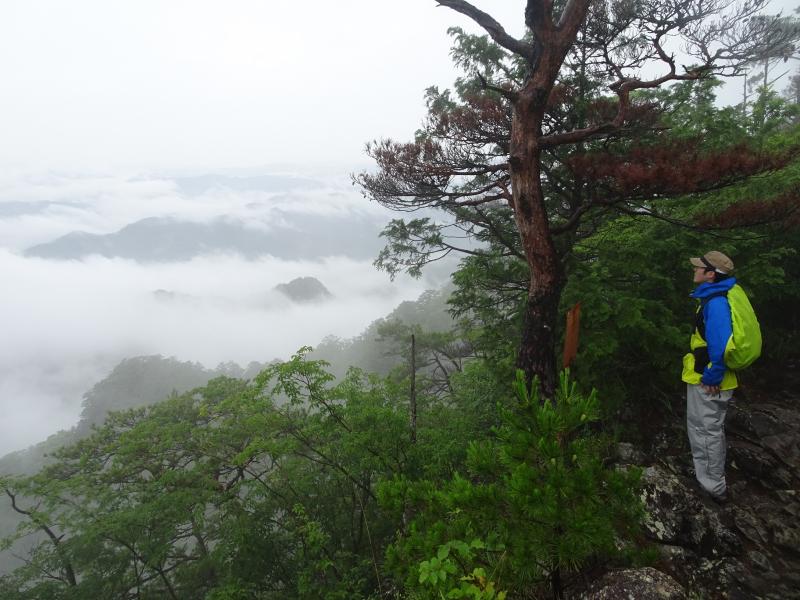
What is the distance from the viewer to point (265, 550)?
7.80m

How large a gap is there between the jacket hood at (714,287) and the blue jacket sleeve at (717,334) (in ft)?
0.22

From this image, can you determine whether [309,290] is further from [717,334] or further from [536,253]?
[717,334]

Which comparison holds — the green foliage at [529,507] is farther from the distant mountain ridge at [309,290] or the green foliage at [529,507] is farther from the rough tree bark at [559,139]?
the distant mountain ridge at [309,290]

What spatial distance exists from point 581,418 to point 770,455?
122 inches

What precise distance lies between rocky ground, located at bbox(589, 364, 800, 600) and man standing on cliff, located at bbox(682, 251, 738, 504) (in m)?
0.28

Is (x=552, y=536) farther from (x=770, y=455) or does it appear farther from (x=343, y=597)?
(x=343, y=597)

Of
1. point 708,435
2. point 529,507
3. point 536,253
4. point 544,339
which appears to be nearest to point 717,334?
point 708,435

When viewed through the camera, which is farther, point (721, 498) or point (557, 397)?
point (721, 498)

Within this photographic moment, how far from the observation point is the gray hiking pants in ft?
10.7

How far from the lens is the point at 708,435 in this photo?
3.33m

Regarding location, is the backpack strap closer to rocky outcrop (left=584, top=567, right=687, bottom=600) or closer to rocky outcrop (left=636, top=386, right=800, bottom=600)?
rocky outcrop (left=636, top=386, right=800, bottom=600)

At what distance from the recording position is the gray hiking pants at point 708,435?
129 inches

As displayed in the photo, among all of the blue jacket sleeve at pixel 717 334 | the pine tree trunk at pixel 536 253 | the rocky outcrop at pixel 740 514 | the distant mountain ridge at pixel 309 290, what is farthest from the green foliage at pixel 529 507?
the distant mountain ridge at pixel 309 290

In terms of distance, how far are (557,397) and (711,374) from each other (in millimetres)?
1879
